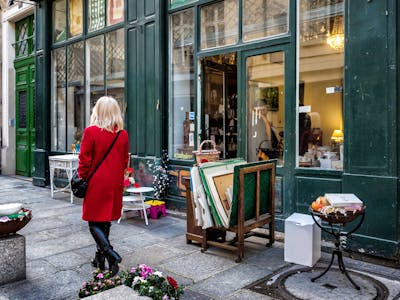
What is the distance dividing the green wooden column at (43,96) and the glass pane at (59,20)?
0.18m

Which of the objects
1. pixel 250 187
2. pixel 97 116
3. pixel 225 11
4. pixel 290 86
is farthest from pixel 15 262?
pixel 225 11

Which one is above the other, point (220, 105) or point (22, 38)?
point (22, 38)

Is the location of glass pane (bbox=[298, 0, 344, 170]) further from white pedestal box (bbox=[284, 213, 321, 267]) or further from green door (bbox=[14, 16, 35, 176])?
green door (bbox=[14, 16, 35, 176])

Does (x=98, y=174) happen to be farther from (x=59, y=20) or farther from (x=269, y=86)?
(x=59, y=20)

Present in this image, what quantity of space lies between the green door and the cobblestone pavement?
6.81m

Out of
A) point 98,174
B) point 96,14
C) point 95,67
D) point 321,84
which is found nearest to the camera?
point 98,174

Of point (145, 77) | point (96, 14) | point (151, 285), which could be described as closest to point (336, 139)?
point (151, 285)

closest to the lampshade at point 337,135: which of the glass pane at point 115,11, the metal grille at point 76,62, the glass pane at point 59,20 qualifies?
the glass pane at point 115,11

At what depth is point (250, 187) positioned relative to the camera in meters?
5.05

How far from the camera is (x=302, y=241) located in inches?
183

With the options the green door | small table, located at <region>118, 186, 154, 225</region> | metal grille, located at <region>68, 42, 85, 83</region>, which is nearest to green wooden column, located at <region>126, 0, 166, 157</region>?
small table, located at <region>118, 186, 154, 225</region>

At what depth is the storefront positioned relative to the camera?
16.3 ft

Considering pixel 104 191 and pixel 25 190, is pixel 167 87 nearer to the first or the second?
pixel 104 191

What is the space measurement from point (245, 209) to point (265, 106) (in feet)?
7.43
